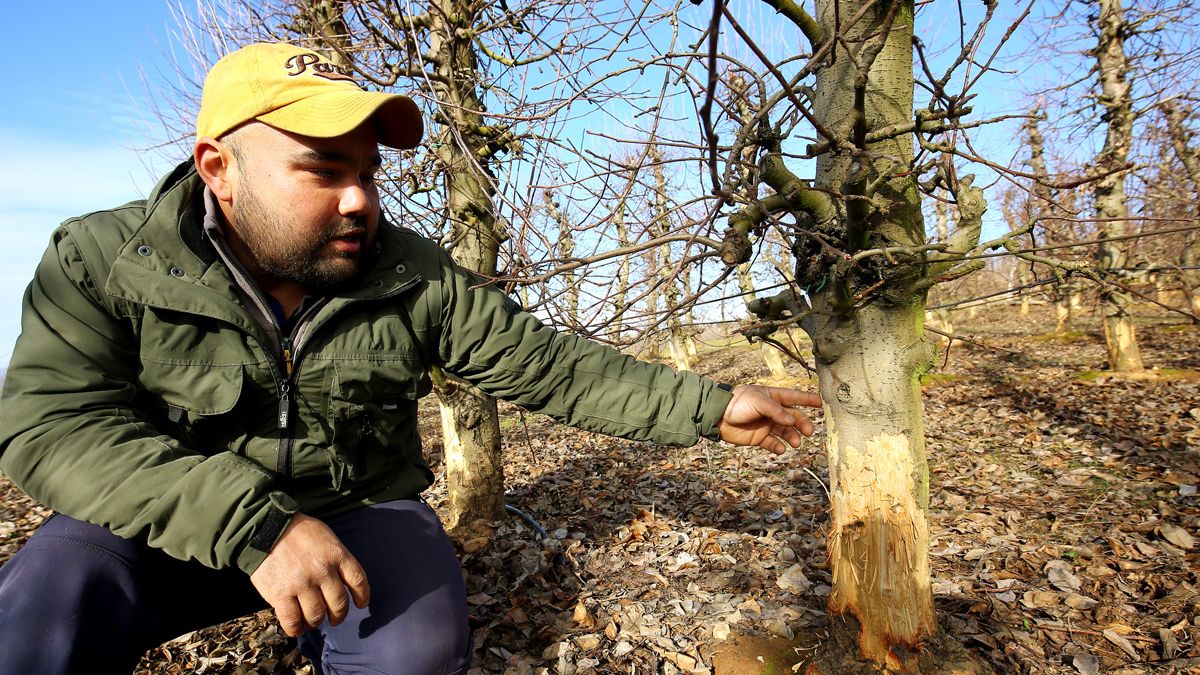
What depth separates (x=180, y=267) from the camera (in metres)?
1.77

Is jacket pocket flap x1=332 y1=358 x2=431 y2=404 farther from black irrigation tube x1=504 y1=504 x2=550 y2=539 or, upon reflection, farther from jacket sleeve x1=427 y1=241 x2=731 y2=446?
black irrigation tube x1=504 y1=504 x2=550 y2=539

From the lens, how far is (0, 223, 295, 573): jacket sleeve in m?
1.44

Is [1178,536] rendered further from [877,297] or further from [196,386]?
[196,386]

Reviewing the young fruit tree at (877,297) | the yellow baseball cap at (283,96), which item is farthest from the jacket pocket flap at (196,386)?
the young fruit tree at (877,297)

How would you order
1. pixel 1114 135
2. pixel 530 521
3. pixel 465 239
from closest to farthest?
pixel 530 521 → pixel 465 239 → pixel 1114 135

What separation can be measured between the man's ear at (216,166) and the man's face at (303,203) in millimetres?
44

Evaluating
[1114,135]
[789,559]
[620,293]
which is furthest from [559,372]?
[1114,135]

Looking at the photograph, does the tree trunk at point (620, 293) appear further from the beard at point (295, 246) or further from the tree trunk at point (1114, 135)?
the tree trunk at point (1114, 135)

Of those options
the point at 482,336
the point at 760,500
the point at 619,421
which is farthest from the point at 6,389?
the point at 760,500

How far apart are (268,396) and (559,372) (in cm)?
98

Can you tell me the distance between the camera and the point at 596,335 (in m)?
2.38

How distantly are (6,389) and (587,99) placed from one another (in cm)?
284

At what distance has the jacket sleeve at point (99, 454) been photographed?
1.44 meters

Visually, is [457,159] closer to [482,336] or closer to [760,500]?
[482,336]
